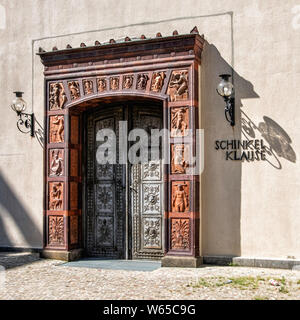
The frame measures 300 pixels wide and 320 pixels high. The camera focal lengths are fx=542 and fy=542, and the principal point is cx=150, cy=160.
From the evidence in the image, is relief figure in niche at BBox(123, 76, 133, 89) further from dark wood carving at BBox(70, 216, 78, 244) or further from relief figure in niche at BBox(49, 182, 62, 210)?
dark wood carving at BBox(70, 216, 78, 244)

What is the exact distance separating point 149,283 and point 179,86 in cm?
299

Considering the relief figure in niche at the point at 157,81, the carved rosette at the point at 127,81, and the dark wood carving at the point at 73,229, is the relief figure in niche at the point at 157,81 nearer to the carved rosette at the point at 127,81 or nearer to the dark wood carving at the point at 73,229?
the carved rosette at the point at 127,81

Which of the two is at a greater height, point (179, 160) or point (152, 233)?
point (179, 160)

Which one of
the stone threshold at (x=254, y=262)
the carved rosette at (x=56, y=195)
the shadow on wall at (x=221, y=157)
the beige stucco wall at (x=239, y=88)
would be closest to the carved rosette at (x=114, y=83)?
the beige stucco wall at (x=239, y=88)

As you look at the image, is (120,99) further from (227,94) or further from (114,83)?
(227,94)

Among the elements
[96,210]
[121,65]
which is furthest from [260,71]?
[96,210]

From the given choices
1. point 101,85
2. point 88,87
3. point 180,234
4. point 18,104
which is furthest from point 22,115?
point 180,234

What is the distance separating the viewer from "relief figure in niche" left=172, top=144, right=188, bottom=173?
8.07 m

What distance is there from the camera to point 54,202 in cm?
898

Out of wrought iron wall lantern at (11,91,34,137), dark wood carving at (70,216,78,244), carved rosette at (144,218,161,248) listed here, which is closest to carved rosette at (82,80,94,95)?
wrought iron wall lantern at (11,91,34,137)

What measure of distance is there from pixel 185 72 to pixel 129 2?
1708 millimetres

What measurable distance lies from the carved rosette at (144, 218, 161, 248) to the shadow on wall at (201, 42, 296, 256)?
2.70 feet

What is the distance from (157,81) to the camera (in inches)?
326

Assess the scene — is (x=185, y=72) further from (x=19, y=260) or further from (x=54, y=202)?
(x=19, y=260)
